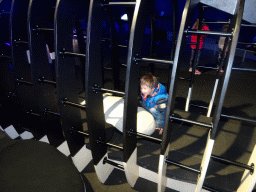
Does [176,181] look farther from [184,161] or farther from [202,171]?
[202,171]

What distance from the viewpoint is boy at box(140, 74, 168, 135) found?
2170 mm

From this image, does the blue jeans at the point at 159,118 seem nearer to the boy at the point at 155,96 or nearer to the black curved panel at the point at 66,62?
the boy at the point at 155,96

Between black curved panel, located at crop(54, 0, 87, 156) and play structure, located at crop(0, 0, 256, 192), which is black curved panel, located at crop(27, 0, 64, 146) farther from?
black curved panel, located at crop(54, 0, 87, 156)

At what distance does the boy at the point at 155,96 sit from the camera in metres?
2.17

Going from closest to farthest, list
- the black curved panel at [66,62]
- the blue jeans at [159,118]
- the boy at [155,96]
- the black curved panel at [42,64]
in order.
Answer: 1. the black curved panel at [66,62]
2. the black curved panel at [42,64]
3. the boy at [155,96]
4. the blue jeans at [159,118]

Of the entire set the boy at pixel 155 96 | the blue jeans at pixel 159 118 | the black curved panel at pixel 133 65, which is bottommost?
the blue jeans at pixel 159 118

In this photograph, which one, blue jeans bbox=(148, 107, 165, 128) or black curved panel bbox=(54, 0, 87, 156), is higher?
black curved panel bbox=(54, 0, 87, 156)

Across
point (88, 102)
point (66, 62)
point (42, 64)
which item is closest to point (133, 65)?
point (88, 102)

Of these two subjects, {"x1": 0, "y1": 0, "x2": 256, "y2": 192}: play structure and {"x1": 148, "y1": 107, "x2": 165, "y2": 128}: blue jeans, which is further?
{"x1": 148, "y1": 107, "x2": 165, "y2": 128}: blue jeans

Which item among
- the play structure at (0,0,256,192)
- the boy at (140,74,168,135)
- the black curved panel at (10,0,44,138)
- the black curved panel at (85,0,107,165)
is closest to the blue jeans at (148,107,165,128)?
the boy at (140,74,168,135)

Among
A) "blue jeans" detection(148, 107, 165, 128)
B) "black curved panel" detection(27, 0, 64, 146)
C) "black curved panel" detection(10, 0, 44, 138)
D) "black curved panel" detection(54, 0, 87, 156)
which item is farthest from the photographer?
"blue jeans" detection(148, 107, 165, 128)

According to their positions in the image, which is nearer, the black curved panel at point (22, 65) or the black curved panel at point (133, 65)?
the black curved panel at point (133, 65)

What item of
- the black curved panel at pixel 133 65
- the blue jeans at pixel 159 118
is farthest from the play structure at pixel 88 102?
the blue jeans at pixel 159 118

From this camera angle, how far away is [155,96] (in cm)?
228
